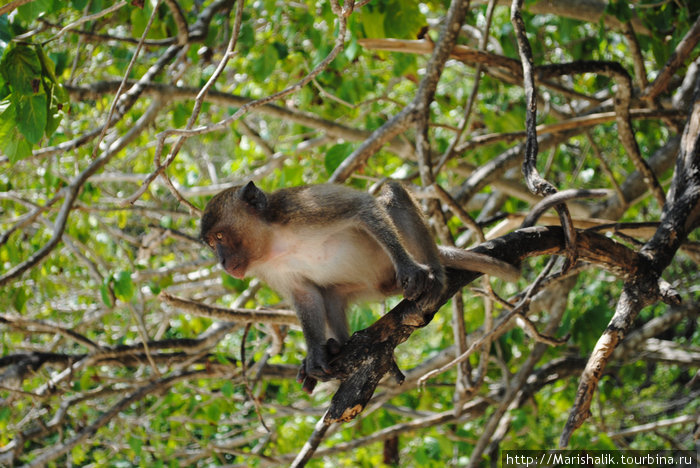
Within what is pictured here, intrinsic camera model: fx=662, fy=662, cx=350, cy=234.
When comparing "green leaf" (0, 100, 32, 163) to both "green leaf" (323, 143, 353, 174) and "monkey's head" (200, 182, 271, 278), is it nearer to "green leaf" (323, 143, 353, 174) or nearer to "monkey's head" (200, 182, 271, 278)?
"monkey's head" (200, 182, 271, 278)

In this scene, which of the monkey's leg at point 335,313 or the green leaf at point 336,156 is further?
the green leaf at point 336,156

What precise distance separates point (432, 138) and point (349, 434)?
138 inches

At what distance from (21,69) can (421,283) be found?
2.24 m

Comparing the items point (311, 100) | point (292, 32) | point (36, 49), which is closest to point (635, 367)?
point (311, 100)

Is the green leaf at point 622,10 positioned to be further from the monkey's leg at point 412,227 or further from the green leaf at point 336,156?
the monkey's leg at point 412,227

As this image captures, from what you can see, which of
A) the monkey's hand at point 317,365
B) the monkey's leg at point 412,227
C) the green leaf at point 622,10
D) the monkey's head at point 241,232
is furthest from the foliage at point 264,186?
the monkey's hand at point 317,365

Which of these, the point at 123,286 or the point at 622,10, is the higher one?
the point at 622,10

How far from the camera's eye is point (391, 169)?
8.64 metres

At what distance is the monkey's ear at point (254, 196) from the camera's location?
3826mm

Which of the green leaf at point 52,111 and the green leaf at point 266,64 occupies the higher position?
the green leaf at point 266,64

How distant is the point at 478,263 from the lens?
11.4 ft

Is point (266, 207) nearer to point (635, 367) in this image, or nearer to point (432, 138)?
point (432, 138)

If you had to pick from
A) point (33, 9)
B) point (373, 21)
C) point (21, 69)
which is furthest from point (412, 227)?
point (33, 9)

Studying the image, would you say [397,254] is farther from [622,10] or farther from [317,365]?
[622,10]
